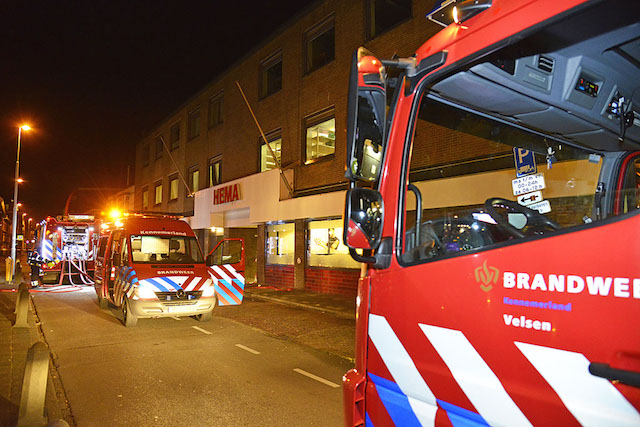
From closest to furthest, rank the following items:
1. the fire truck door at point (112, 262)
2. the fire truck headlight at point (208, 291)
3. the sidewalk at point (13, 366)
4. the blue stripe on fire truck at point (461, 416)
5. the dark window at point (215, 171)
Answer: the blue stripe on fire truck at point (461, 416) → the sidewalk at point (13, 366) → the fire truck headlight at point (208, 291) → the fire truck door at point (112, 262) → the dark window at point (215, 171)

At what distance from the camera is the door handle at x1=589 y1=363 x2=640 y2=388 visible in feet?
5.14

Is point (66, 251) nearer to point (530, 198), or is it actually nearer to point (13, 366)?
point (13, 366)

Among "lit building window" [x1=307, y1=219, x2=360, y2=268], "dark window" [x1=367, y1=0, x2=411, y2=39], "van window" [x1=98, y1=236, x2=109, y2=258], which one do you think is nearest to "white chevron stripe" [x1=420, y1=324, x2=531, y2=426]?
"van window" [x1=98, y1=236, x2=109, y2=258]

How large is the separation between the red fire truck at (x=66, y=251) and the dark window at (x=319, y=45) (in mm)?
11078

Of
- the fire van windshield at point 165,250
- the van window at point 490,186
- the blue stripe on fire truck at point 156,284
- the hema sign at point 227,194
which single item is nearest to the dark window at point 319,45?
the hema sign at point 227,194

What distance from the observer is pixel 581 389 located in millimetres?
1699

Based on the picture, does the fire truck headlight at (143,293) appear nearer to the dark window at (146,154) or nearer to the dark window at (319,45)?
the dark window at (319,45)

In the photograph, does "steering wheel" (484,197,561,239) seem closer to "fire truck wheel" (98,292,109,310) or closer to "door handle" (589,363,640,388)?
"door handle" (589,363,640,388)

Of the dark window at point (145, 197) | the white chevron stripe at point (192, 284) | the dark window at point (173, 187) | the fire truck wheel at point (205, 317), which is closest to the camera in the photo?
the white chevron stripe at point (192, 284)

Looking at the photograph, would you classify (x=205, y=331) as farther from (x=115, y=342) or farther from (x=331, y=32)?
(x=331, y=32)

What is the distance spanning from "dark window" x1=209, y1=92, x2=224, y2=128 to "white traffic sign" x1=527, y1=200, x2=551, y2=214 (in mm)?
23024

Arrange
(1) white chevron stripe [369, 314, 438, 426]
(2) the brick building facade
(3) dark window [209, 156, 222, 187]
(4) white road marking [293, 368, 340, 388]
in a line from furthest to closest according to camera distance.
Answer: (3) dark window [209, 156, 222, 187] < (2) the brick building facade < (4) white road marking [293, 368, 340, 388] < (1) white chevron stripe [369, 314, 438, 426]

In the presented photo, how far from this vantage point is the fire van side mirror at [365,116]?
8.26 ft

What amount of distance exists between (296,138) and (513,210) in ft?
50.9
